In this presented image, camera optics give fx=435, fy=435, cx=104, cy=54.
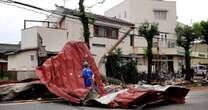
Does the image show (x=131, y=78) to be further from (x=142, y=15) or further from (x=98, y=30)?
(x=142, y=15)

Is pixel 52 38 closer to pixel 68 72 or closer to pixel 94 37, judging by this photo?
pixel 94 37

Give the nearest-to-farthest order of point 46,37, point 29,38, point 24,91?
point 24,91, point 46,37, point 29,38

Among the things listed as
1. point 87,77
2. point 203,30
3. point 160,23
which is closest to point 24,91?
point 87,77

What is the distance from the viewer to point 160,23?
6256 cm

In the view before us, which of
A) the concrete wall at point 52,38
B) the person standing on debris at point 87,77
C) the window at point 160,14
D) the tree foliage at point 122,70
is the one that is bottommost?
the tree foliage at point 122,70

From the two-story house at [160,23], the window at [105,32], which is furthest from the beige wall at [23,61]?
the two-story house at [160,23]

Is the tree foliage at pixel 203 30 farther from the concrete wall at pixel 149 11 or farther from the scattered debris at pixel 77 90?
the scattered debris at pixel 77 90

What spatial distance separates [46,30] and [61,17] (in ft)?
13.4

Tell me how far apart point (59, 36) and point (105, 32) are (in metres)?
7.69

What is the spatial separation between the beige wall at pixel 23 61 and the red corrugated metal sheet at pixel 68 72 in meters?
20.9

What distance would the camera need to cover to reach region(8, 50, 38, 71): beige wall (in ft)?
138

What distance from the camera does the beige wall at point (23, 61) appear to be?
41953 millimetres

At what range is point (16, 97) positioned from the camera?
1959cm

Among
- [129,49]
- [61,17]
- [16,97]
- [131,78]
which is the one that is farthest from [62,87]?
[129,49]
